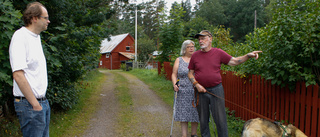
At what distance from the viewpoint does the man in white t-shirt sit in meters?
1.89

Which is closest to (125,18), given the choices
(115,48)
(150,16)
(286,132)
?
(150,16)

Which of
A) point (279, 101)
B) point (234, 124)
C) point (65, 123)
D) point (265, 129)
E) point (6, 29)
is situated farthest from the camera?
point (65, 123)

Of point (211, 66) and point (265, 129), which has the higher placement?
point (211, 66)

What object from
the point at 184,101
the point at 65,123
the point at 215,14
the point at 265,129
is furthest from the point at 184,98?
the point at 215,14

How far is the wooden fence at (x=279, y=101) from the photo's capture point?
3.17 meters

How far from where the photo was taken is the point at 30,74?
2002mm

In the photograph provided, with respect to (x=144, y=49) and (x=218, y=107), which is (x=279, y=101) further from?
(x=144, y=49)

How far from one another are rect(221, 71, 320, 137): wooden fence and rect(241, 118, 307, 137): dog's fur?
0.45 feet

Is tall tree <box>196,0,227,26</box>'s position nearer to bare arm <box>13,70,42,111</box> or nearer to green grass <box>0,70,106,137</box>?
green grass <box>0,70,106,137</box>

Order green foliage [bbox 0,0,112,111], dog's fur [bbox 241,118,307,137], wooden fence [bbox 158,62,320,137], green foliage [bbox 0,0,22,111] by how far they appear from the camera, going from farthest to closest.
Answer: green foliage [bbox 0,0,112,111] → wooden fence [bbox 158,62,320,137] → green foliage [bbox 0,0,22,111] → dog's fur [bbox 241,118,307,137]

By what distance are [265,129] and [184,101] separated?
158cm

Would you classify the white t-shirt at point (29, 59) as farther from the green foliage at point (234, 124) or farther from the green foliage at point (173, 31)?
the green foliage at point (173, 31)

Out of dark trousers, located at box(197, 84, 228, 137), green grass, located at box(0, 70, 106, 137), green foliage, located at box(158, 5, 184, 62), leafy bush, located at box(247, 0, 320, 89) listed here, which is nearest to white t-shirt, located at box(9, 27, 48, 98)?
dark trousers, located at box(197, 84, 228, 137)

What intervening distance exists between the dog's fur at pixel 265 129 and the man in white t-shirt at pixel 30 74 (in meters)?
2.46
